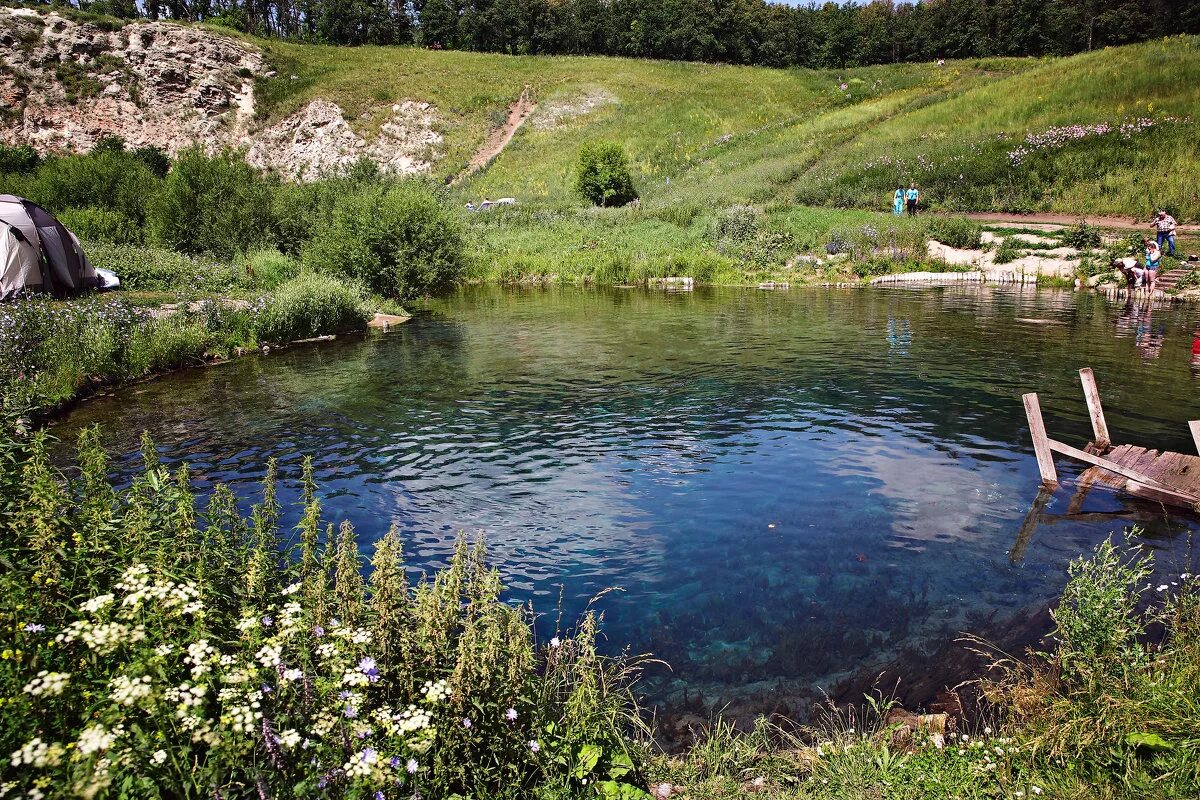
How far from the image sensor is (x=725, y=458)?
1302 cm

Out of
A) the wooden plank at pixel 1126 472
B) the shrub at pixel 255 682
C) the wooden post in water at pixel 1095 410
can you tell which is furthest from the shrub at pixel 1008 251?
the shrub at pixel 255 682

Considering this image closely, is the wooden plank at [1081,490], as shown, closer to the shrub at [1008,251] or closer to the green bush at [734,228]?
the shrub at [1008,251]

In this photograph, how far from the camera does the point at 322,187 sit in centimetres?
3931

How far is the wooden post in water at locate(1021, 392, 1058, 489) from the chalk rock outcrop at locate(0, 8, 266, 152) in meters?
84.9

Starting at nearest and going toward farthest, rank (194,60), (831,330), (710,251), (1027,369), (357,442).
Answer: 1. (357,442)
2. (1027,369)
3. (831,330)
4. (710,251)
5. (194,60)

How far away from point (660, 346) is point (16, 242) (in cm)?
1980

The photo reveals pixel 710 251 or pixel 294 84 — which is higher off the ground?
pixel 294 84

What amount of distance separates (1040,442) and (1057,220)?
35933 mm

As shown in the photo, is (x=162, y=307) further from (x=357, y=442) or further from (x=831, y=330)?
(x=831, y=330)

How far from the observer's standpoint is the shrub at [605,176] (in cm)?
6059

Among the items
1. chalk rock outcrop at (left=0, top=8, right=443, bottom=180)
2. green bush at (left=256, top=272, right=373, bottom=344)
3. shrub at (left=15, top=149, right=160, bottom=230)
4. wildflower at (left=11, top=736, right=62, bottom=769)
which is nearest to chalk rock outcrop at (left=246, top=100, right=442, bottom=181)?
chalk rock outcrop at (left=0, top=8, right=443, bottom=180)

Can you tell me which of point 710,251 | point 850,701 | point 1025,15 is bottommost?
point 850,701

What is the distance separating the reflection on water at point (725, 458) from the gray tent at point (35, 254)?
26.8 feet

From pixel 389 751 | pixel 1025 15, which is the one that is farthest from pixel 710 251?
pixel 1025 15
